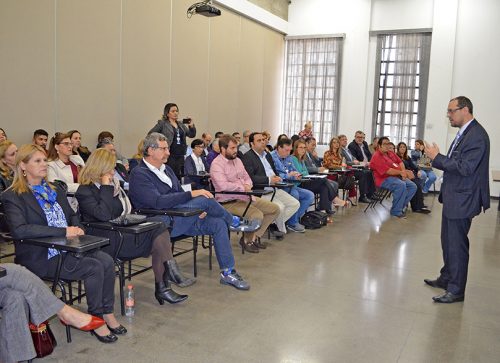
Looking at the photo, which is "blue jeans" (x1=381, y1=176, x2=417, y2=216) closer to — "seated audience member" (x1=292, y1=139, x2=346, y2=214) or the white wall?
"seated audience member" (x1=292, y1=139, x2=346, y2=214)

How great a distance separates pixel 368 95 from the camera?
1141 centimetres

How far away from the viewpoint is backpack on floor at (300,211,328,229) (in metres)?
6.27

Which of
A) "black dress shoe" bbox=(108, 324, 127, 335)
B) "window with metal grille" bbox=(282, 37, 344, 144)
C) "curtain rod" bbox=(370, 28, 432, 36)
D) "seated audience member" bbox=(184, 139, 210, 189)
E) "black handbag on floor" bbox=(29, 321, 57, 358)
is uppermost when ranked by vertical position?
"curtain rod" bbox=(370, 28, 432, 36)

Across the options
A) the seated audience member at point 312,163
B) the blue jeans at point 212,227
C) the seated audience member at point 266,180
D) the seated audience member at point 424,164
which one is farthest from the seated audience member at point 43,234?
the seated audience member at point 424,164

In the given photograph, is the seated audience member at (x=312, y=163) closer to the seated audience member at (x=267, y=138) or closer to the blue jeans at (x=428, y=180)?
the seated audience member at (x=267, y=138)

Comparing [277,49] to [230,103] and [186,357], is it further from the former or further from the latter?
[186,357]

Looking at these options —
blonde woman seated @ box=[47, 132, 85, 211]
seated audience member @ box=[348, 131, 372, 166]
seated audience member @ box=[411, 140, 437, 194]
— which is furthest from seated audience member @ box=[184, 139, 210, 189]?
seated audience member @ box=[411, 140, 437, 194]

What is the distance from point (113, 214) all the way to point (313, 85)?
920 centimetres

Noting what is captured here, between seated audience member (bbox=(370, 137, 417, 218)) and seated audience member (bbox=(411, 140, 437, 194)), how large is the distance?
A: 205cm

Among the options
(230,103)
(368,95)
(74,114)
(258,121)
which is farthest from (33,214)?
(368,95)

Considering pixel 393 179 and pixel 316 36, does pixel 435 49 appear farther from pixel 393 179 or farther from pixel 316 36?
pixel 393 179

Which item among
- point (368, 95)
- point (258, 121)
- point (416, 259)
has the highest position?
point (368, 95)

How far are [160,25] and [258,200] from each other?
435cm

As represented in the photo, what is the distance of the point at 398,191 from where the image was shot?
7402 millimetres
